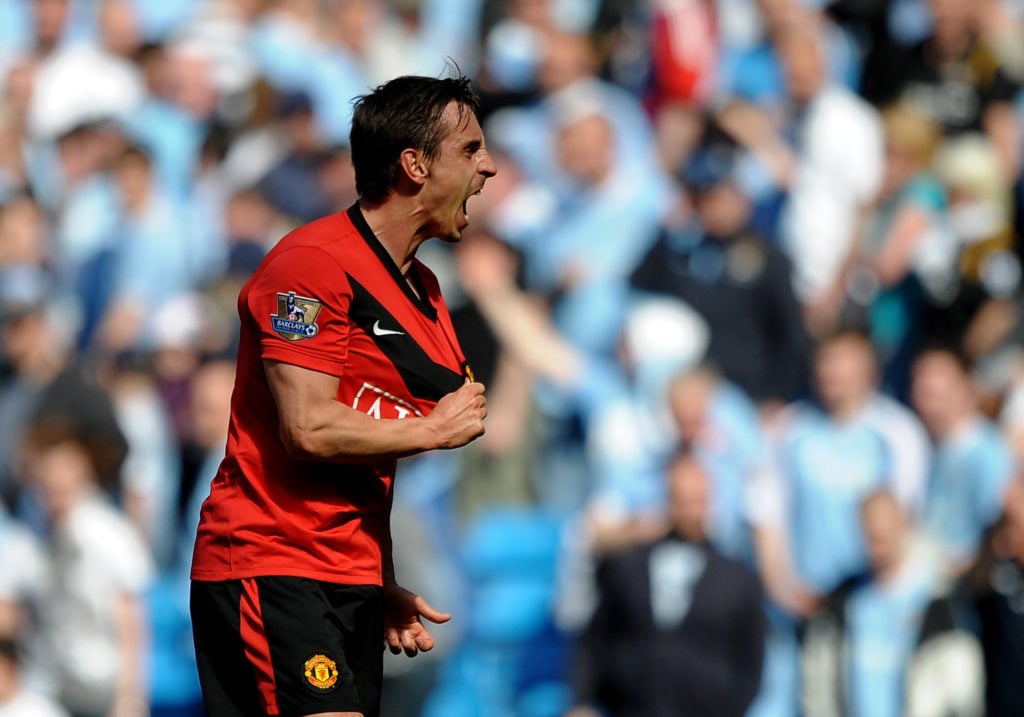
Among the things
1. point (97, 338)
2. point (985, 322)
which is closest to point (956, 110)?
point (985, 322)

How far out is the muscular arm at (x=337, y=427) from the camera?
4371 millimetres

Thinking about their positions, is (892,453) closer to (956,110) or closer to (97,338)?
(956,110)

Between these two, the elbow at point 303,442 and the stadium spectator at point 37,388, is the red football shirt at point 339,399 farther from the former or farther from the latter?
the stadium spectator at point 37,388

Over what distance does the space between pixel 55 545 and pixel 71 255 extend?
2980 mm

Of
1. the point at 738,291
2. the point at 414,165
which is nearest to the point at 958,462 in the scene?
the point at 738,291

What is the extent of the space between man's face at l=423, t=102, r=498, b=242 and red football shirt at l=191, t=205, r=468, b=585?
0.18 metres

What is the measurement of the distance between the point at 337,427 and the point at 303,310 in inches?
11.1

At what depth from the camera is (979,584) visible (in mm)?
8352

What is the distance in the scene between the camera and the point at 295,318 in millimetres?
4398

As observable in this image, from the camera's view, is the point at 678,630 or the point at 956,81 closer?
the point at 678,630

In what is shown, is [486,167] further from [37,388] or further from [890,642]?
[37,388]

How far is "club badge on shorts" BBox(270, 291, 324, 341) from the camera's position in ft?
14.4

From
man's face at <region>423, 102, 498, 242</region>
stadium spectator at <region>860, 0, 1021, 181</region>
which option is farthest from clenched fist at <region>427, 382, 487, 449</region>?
stadium spectator at <region>860, 0, 1021, 181</region>

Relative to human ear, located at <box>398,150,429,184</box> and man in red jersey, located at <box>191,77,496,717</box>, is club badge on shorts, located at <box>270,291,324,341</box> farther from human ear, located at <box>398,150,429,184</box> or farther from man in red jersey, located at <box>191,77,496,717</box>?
human ear, located at <box>398,150,429,184</box>
